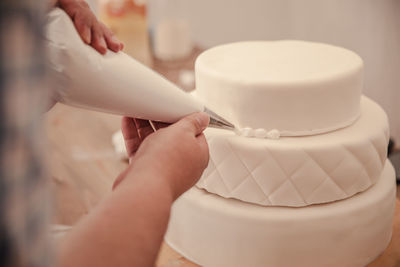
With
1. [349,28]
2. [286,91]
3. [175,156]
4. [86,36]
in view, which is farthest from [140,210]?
[349,28]

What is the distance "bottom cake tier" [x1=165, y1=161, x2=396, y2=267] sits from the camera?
1027 mm

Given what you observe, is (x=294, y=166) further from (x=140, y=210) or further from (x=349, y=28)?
(x=349, y=28)

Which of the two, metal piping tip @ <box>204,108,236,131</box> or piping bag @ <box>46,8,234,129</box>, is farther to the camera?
metal piping tip @ <box>204,108,236,131</box>

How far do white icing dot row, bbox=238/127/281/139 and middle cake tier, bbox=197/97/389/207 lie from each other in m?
0.01

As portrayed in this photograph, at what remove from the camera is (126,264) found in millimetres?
538

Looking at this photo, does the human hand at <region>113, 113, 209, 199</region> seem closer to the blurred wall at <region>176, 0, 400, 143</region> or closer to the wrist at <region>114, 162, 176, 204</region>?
the wrist at <region>114, 162, 176, 204</region>

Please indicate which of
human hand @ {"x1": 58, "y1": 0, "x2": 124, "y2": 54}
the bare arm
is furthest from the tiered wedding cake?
human hand @ {"x1": 58, "y1": 0, "x2": 124, "y2": 54}

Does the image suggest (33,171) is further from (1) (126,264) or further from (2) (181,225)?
(2) (181,225)

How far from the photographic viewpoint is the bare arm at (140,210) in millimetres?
539

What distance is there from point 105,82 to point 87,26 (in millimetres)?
87

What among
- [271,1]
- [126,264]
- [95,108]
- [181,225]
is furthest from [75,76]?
[271,1]

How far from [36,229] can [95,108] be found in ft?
1.74

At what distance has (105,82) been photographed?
2.43ft

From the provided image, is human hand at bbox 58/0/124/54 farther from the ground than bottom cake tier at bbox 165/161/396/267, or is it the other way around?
human hand at bbox 58/0/124/54
